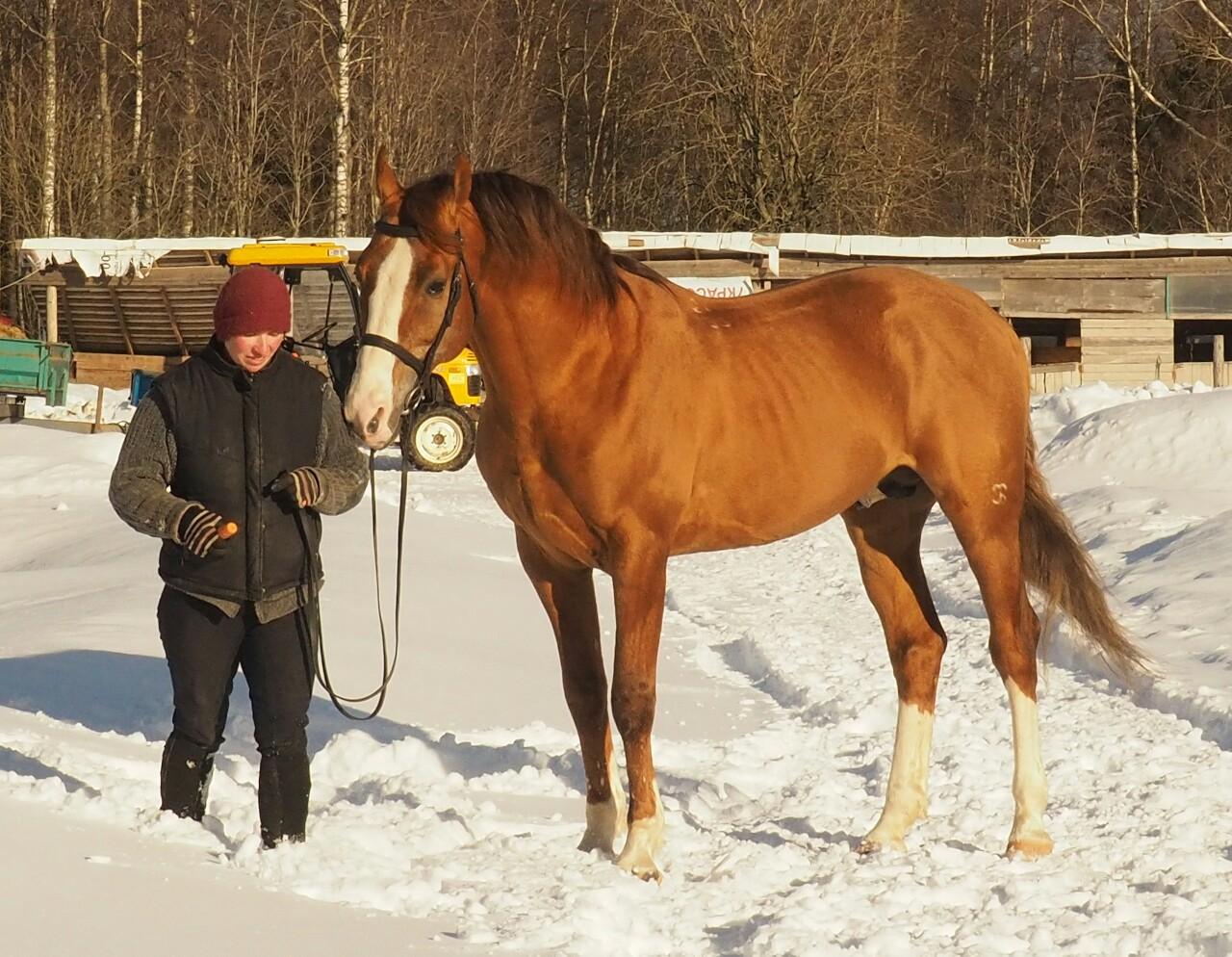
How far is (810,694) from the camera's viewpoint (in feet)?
22.3

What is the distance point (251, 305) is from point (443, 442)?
1268cm

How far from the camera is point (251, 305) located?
3977mm

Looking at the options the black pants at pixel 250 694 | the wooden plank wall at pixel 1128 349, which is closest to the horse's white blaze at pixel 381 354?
the black pants at pixel 250 694

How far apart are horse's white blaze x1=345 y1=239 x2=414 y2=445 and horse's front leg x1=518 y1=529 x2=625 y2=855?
0.84m

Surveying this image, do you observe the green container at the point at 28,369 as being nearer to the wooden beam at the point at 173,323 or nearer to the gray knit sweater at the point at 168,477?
the wooden beam at the point at 173,323

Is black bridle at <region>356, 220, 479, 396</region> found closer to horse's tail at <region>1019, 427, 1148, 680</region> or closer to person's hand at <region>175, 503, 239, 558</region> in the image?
person's hand at <region>175, 503, 239, 558</region>

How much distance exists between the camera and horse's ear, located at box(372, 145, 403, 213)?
13.5ft

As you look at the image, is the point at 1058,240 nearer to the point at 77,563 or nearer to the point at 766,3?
the point at 766,3

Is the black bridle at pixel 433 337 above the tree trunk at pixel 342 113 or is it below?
below

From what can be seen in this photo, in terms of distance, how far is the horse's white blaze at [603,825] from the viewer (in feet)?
15.0

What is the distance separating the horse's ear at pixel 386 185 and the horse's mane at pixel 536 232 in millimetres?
58

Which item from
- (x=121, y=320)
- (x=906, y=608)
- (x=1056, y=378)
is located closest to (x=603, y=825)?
(x=906, y=608)

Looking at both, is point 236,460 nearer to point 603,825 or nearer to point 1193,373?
point 603,825

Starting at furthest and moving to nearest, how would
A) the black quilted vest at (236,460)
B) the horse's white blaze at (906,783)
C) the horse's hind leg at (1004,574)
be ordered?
the horse's hind leg at (1004,574)
the horse's white blaze at (906,783)
the black quilted vest at (236,460)
